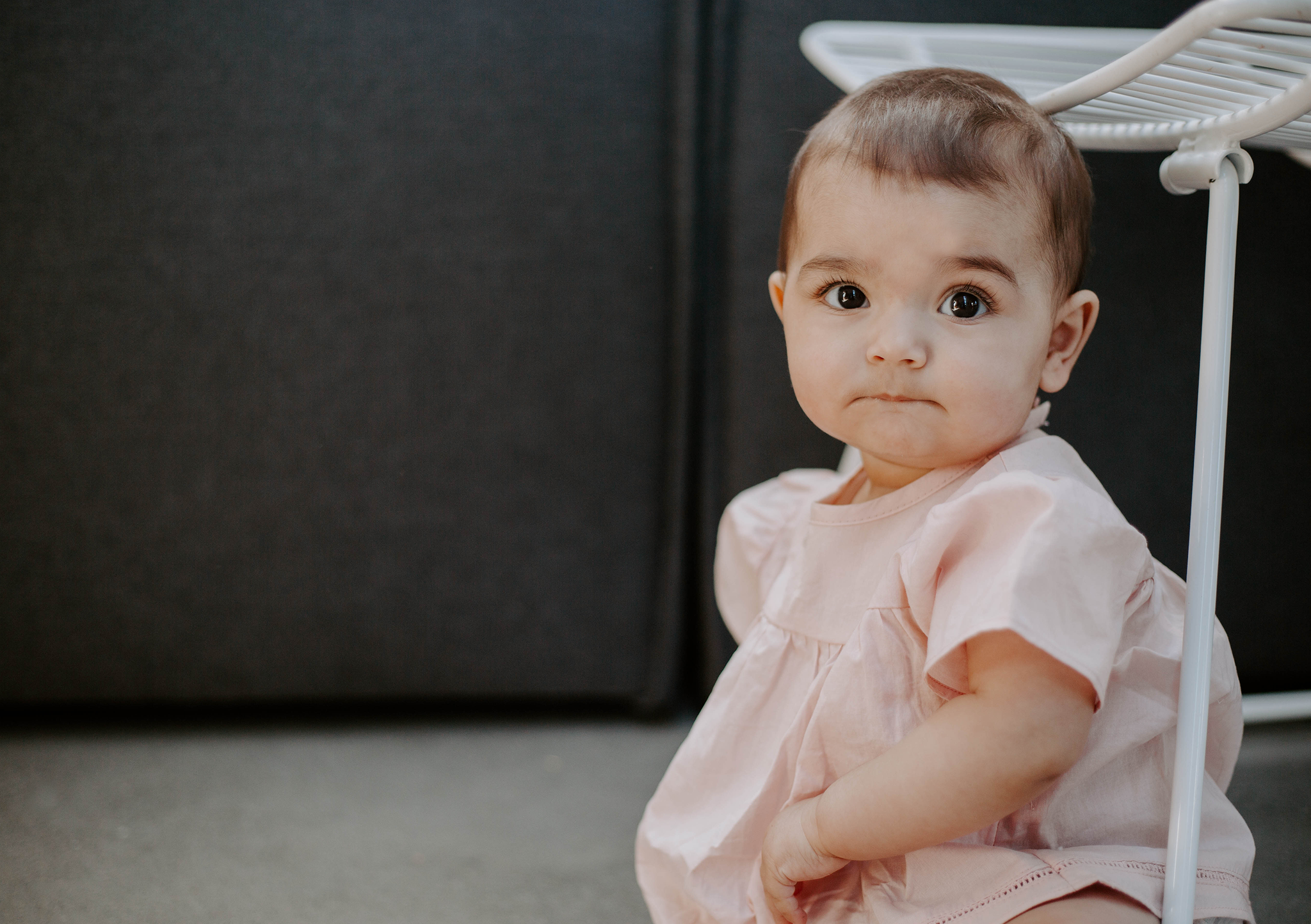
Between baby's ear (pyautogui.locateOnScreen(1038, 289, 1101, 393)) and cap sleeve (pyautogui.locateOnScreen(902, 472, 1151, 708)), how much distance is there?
9 centimetres

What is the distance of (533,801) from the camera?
86 cm

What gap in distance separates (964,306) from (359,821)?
0.62 m

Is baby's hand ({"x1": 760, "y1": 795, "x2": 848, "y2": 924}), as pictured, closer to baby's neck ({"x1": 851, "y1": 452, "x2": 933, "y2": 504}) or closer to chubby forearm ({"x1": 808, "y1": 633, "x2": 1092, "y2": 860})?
chubby forearm ({"x1": 808, "y1": 633, "x2": 1092, "y2": 860})

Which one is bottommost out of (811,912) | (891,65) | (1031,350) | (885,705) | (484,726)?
(484,726)

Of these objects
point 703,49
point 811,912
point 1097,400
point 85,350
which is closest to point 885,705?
point 811,912

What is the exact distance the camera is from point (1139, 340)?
3.17ft

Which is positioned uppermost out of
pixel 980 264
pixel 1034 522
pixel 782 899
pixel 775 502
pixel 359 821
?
pixel 980 264

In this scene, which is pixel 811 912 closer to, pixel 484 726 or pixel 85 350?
pixel 484 726

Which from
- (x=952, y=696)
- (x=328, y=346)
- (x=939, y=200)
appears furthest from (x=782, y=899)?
(x=328, y=346)

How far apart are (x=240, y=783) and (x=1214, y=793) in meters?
0.75

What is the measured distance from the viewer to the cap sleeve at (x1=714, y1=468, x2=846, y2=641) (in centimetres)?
74

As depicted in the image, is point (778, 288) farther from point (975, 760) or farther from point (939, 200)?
point (975, 760)

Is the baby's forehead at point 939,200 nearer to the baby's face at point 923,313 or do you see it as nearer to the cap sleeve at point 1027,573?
the baby's face at point 923,313

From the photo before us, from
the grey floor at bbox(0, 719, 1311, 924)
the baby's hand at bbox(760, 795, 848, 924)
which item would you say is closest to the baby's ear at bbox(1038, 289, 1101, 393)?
the baby's hand at bbox(760, 795, 848, 924)
